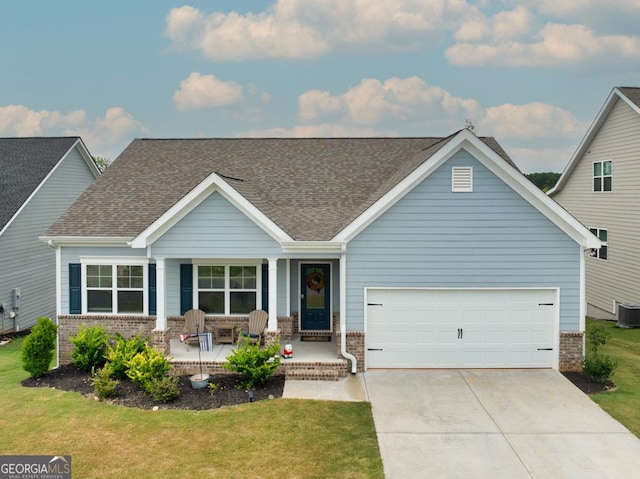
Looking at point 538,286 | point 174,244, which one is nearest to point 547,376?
point 538,286

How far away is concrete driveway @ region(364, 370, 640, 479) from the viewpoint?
8039 mm

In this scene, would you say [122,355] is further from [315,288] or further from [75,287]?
[315,288]

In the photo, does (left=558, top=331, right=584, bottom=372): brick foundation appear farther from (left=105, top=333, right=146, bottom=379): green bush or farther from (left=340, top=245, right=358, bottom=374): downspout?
(left=105, top=333, right=146, bottom=379): green bush

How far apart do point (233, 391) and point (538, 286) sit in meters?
7.76

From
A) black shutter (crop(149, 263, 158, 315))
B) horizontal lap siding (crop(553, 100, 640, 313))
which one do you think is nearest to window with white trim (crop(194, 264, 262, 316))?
black shutter (crop(149, 263, 158, 315))

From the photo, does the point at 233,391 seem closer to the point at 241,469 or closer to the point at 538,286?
the point at 241,469

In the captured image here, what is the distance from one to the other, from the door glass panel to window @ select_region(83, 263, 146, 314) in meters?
4.71

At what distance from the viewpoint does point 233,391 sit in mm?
11359

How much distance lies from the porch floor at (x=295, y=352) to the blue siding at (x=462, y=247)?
113cm

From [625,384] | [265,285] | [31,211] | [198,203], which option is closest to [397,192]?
[265,285]

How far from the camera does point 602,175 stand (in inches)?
858

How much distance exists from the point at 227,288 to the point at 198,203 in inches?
113

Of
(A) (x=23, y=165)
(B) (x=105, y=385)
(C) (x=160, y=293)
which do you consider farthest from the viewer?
(A) (x=23, y=165)

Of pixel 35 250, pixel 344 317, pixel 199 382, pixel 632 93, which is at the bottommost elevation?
pixel 199 382
